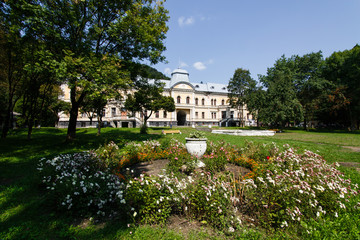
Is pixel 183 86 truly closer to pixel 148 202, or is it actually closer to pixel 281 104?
pixel 281 104

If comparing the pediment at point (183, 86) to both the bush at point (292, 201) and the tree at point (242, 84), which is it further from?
the bush at point (292, 201)

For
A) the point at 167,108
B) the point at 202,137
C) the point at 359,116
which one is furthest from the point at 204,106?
the point at 202,137

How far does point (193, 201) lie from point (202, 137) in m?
3.79

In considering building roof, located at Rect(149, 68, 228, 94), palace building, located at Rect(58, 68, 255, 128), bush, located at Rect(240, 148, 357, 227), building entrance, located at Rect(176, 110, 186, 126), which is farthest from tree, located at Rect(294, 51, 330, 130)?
bush, located at Rect(240, 148, 357, 227)

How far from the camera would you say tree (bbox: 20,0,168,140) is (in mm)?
7582

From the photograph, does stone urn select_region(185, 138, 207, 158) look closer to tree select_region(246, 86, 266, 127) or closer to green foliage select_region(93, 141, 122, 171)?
green foliage select_region(93, 141, 122, 171)

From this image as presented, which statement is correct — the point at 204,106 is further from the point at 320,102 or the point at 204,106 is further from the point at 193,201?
the point at 193,201

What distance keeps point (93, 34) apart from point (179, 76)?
3482cm

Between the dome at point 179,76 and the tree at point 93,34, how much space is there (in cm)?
3202

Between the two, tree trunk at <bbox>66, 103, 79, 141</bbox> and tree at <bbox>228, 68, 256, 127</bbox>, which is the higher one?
tree at <bbox>228, 68, 256, 127</bbox>

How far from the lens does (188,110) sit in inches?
1695

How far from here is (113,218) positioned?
3199 millimetres

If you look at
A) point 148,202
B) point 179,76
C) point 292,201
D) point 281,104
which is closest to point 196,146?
point 148,202

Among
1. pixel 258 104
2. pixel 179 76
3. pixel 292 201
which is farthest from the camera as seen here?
pixel 179 76
